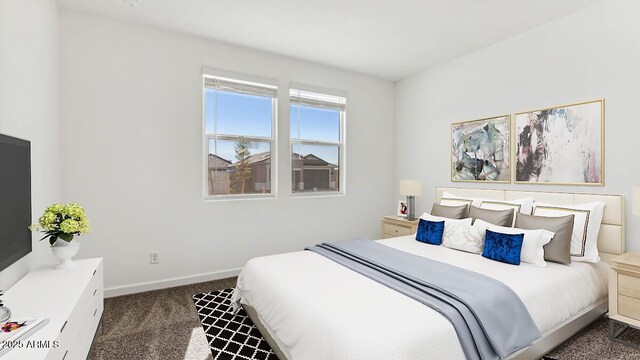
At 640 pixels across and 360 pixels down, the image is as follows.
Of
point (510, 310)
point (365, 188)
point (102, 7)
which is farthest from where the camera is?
point (365, 188)

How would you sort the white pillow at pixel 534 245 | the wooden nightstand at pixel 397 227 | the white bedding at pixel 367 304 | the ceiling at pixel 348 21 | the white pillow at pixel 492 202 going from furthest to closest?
the wooden nightstand at pixel 397 227 → the white pillow at pixel 492 202 → the ceiling at pixel 348 21 → the white pillow at pixel 534 245 → the white bedding at pixel 367 304

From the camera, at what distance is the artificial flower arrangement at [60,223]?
6.89ft

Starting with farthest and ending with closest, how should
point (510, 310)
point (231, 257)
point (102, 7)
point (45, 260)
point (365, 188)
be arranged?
point (365, 188)
point (231, 257)
point (102, 7)
point (45, 260)
point (510, 310)

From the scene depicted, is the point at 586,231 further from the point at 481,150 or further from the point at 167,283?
the point at 167,283

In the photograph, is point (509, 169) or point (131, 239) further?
point (509, 169)

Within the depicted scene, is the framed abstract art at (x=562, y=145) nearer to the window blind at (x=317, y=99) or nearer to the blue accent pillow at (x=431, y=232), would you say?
the blue accent pillow at (x=431, y=232)

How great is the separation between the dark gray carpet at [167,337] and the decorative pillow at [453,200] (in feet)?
4.87

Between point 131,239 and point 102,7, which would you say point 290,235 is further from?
point 102,7

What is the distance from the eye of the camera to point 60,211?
216cm

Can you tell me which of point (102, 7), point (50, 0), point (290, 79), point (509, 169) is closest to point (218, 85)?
point (290, 79)

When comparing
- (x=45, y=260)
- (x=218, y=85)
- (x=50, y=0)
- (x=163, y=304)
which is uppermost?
(x=50, y=0)

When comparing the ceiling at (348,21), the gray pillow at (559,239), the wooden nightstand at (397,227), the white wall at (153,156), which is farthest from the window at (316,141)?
the gray pillow at (559,239)

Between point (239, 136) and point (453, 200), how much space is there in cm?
270

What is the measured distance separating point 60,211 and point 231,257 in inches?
74.2
